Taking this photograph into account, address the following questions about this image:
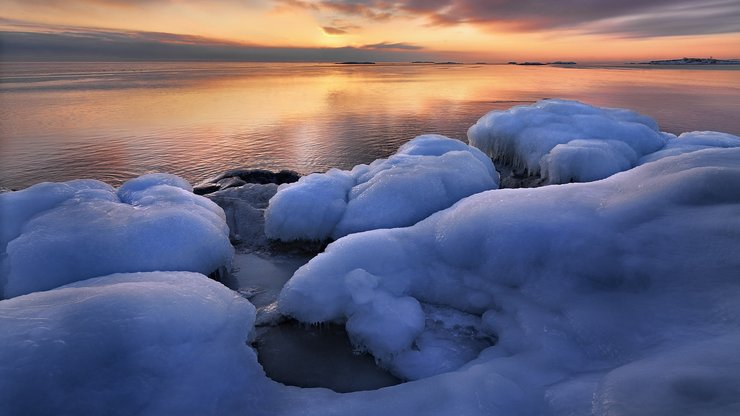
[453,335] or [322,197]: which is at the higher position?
[322,197]

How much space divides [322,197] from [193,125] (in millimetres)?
18715

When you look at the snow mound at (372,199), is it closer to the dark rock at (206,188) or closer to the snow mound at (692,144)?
the dark rock at (206,188)

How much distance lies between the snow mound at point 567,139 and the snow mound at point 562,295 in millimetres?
3919

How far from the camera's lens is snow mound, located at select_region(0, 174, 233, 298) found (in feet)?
16.4

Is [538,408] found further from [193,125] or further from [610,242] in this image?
[193,125]

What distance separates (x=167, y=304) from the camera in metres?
3.88

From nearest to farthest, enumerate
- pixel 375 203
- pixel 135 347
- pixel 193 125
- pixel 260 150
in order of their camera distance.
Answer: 1. pixel 135 347
2. pixel 375 203
3. pixel 260 150
4. pixel 193 125

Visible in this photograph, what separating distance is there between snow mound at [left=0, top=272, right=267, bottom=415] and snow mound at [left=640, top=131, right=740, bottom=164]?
1021cm

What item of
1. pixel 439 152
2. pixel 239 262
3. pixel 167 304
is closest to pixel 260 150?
pixel 439 152

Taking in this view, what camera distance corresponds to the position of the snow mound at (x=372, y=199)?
7.23 m

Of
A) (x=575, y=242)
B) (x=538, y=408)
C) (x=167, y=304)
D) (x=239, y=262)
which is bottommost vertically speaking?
→ (x=239, y=262)

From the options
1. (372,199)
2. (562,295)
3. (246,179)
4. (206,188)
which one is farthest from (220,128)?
(562,295)

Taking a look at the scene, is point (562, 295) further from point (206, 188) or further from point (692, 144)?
point (206, 188)

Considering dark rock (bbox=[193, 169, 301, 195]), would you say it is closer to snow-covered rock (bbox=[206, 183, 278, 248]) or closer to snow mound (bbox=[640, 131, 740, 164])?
snow-covered rock (bbox=[206, 183, 278, 248])
